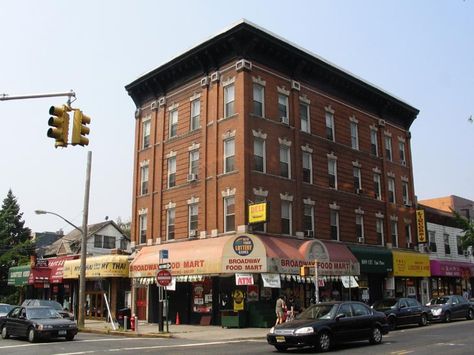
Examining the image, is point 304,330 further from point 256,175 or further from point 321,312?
point 256,175

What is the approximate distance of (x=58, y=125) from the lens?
11.8 m

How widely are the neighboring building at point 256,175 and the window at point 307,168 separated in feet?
0.22

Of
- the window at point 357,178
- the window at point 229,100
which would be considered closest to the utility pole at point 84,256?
the window at point 229,100

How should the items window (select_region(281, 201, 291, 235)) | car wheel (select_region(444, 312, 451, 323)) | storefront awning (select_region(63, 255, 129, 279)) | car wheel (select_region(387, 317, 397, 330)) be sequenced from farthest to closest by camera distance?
storefront awning (select_region(63, 255, 129, 279)) → window (select_region(281, 201, 291, 235)) → car wheel (select_region(444, 312, 451, 323)) → car wheel (select_region(387, 317, 397, 330))

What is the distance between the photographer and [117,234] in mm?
59938

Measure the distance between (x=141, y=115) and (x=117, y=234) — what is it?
27061 millimetres

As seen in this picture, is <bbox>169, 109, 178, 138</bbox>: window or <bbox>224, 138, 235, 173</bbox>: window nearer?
<bbox>224, 138, 235, 173</bbox>: window

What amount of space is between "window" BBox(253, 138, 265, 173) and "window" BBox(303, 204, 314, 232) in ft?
13.3

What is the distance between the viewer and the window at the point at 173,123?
33.0m

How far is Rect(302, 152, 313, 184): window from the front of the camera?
31.3 m

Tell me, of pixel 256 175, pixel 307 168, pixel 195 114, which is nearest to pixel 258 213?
pixel 256 175

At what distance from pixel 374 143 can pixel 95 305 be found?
23.6 m

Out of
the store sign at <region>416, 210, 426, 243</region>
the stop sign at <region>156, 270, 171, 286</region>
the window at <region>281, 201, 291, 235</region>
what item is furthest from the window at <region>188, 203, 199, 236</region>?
the store sign at <region>416, 210, 426, 243</region>

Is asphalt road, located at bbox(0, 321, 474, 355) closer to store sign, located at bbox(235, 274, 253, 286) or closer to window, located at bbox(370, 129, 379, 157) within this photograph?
store sign, located at bbox(235, 274, 253, 286)
